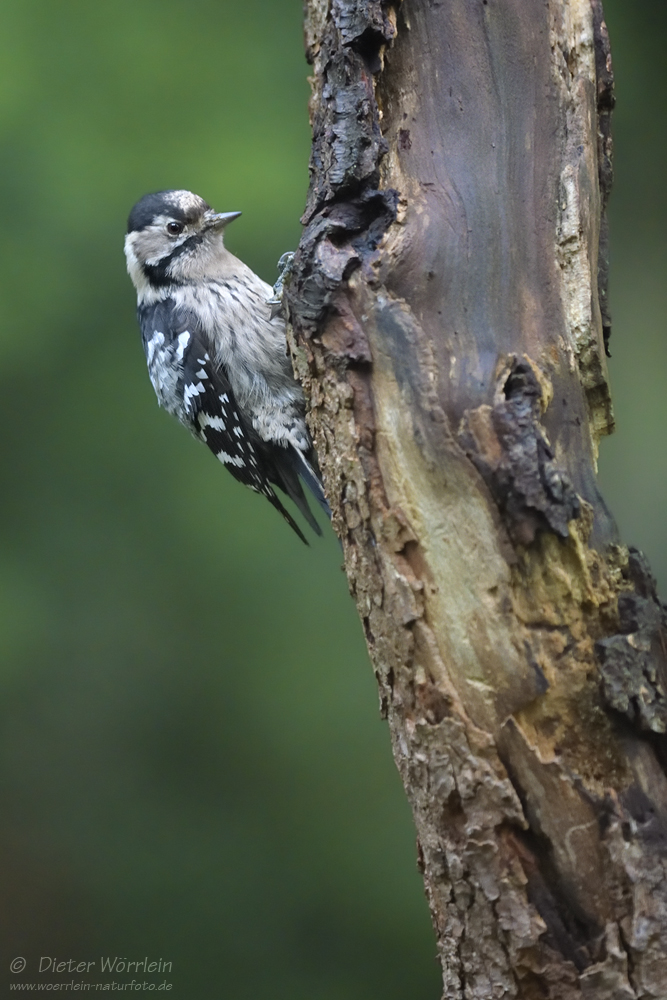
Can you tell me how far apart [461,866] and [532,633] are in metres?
0.40

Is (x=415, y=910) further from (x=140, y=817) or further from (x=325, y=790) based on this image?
(x=140, y=817)

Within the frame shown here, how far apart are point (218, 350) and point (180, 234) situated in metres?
0.50

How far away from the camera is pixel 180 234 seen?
2.92 metres

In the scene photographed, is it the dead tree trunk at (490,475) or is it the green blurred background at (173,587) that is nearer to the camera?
the dead tree trunk at (490,475)

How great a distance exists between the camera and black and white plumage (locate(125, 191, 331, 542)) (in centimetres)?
267

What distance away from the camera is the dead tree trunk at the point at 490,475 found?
133 cm

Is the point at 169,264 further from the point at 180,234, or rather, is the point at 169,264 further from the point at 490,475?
the point at 490,475

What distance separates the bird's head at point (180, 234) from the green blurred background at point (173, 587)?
0.79 metres

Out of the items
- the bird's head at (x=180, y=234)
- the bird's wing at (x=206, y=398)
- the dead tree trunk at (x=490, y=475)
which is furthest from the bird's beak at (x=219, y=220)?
the dead tree trunk at (x=490, y=475)

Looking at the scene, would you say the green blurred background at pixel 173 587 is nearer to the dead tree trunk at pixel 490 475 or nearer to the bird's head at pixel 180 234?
the bird's head at pixel 180 234

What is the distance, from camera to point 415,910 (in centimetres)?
359

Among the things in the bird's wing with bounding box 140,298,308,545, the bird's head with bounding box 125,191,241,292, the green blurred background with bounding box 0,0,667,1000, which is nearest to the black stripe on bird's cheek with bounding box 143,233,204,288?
the bird's head with bounding box 125,191,241,292

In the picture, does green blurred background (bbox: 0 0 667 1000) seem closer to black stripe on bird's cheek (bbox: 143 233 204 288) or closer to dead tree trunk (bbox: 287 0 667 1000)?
black stripe on bird's cheek (bbox: 143 233 204 288)

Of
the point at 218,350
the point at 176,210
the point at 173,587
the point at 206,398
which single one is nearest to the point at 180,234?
the point at 176,210
